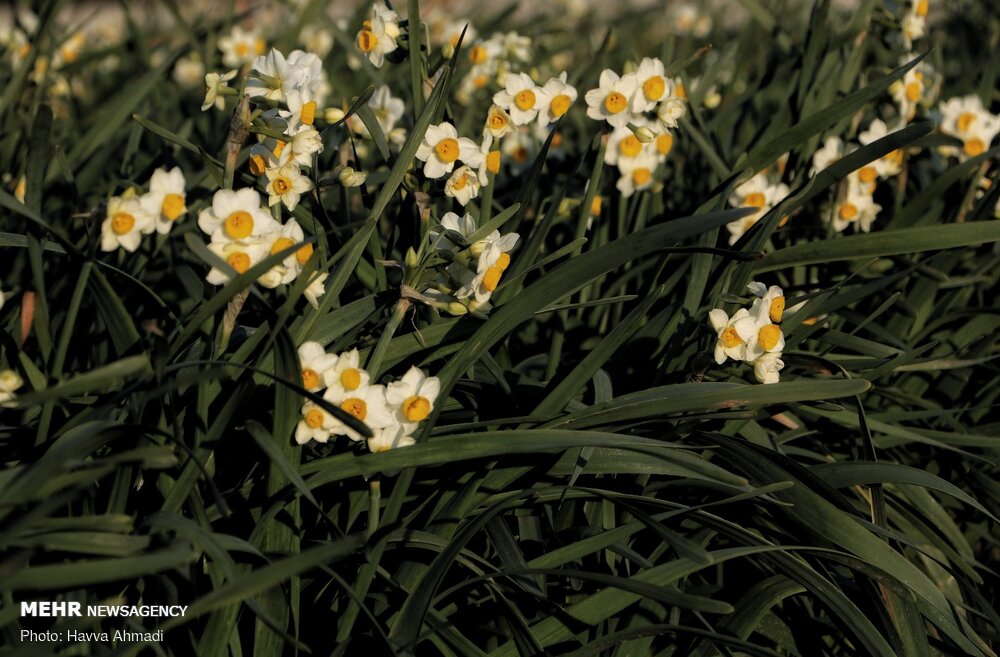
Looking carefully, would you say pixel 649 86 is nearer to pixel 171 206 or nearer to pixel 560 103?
pixel 560 103

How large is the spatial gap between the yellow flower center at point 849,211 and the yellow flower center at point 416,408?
1.23 metres

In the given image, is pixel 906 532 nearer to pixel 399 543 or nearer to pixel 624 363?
pixel 624 363

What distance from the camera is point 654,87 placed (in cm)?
167

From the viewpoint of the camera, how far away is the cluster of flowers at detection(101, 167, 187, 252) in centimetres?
125

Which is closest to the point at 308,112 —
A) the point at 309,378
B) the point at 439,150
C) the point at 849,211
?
the point at 439,150

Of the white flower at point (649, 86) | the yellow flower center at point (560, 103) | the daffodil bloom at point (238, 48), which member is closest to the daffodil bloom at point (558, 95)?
the yellow flower center at point (560, 103)

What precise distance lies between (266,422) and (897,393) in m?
1.18

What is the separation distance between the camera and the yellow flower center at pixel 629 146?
6.54 feet

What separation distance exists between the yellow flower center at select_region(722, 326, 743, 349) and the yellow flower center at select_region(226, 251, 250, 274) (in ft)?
2.36

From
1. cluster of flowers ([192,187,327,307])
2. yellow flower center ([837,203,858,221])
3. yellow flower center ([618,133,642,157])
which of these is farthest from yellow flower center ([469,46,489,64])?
cluster of flowers ([192,187,327,307])

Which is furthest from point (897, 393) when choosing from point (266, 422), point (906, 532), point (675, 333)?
point (266, 422)

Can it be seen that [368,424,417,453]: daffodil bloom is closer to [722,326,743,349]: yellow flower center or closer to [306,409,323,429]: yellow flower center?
[306,409,323,429]: yellow flower center

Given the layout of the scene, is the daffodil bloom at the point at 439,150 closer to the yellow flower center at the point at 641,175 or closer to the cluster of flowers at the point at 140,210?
the cluster of flowers at the point at 140,210

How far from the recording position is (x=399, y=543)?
1346 millimetres
